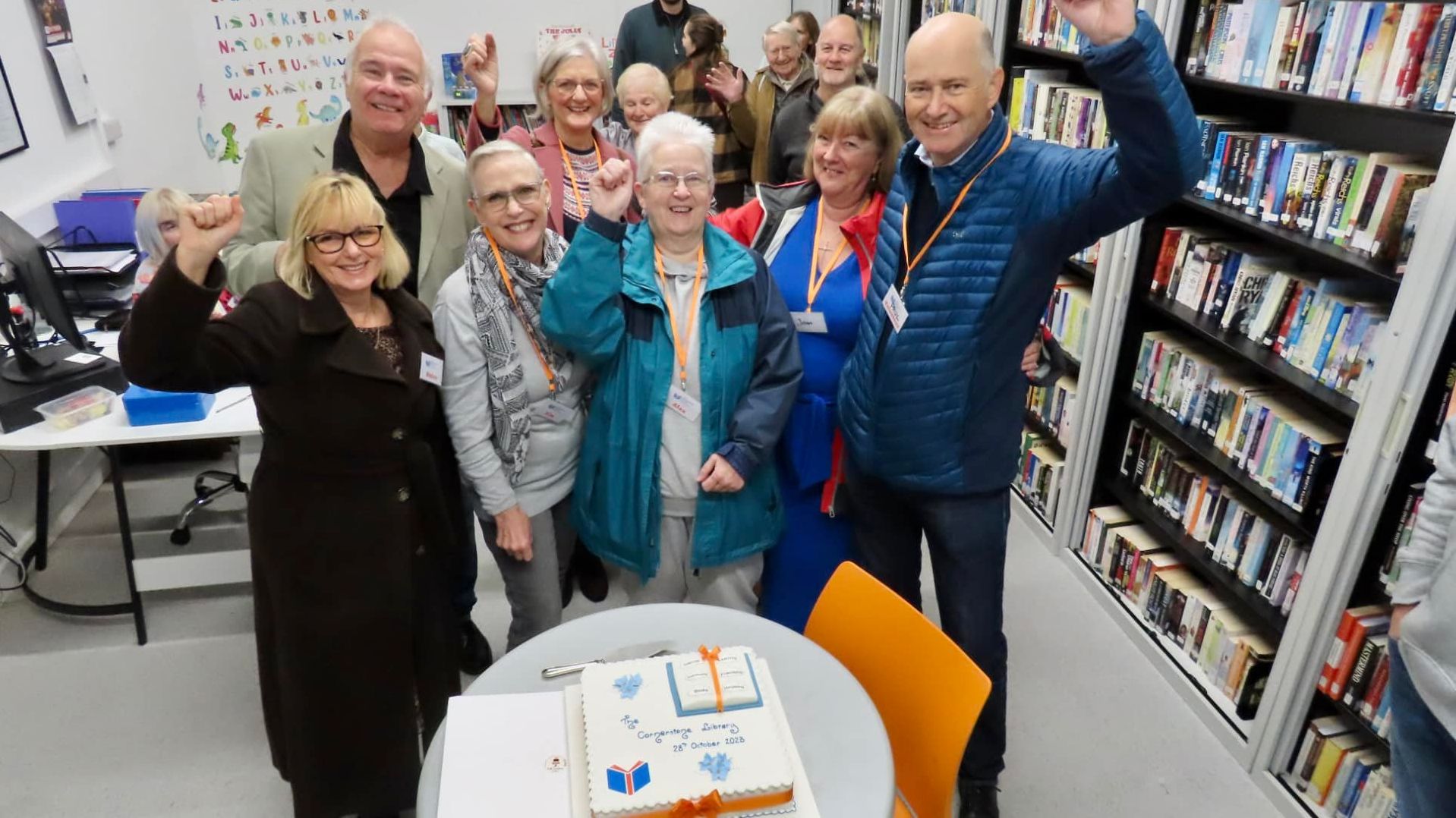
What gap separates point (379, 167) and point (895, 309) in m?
1.37

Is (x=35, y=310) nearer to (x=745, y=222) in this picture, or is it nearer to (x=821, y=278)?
(x=745, y=222)

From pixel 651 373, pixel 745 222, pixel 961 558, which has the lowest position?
pixel 961 558

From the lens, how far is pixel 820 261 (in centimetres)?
227

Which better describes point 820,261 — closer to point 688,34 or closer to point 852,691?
point 852,691

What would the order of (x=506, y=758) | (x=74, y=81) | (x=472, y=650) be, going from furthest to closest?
(x=74, y=81) < (x=472, y=650) < (x=506, y=758)

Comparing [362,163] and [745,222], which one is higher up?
[362,163]

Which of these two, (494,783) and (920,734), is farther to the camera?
(920,734)

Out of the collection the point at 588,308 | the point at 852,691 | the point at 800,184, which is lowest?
the point at 852,691

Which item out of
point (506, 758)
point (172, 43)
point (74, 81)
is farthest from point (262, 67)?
point (506, 758)

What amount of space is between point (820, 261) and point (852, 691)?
1128mm

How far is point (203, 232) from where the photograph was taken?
5.02 feet

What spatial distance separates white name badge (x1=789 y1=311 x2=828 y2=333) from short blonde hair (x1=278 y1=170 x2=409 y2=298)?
3.23ft

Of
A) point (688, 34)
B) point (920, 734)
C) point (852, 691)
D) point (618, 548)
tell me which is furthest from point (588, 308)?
point (688, 34)

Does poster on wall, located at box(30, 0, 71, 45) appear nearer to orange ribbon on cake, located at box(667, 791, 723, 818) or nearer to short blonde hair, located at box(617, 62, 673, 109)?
short blonde hair, located at box(617, 62, 673, 109)
